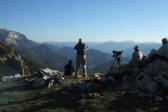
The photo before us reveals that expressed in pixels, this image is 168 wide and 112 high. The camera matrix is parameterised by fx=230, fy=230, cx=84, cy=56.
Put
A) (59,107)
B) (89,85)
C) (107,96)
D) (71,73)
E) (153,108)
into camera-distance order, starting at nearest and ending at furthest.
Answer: (153,108) → (59,107) → (107,96) → (89,85) → (71,73)

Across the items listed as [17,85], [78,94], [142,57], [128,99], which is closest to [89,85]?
[78,94]

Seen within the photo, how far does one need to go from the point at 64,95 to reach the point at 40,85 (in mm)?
3620

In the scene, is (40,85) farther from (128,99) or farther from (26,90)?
(128,99)

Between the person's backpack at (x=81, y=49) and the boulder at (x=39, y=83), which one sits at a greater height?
the person's backpack at (x=81, y=49)

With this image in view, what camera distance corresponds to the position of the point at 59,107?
1399 centimetres

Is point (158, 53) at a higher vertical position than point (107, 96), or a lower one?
higher

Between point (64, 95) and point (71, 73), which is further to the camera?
point (71, 73)

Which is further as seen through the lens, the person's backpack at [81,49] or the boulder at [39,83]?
the person's backpack at [81,49]

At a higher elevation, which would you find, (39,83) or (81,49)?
(81,49)

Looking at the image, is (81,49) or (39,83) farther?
(81,49)

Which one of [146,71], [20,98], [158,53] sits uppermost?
[158,53]

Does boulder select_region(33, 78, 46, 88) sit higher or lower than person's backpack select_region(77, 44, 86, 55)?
lower

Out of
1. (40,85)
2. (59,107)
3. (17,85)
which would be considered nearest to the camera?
(59,107)

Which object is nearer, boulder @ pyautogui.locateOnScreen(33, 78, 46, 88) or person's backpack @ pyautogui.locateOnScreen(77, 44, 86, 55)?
boulder @ pyautogui.locateOnScreen(33, 78, 46, 88)
